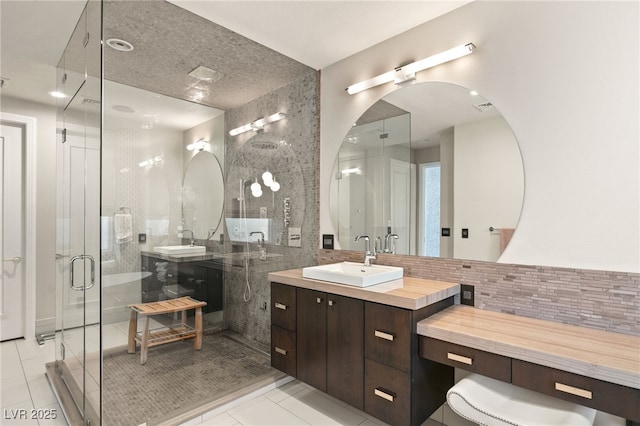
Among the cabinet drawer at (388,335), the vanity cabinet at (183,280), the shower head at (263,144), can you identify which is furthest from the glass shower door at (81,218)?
A: the cabinet drawer at (388,335)

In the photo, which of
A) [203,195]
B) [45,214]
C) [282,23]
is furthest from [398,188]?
[45,214]

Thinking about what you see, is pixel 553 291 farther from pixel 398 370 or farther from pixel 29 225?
pixel 29 225

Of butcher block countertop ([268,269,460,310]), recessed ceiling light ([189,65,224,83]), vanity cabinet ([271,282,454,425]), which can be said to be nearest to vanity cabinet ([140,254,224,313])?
vanity cabinet ([271,282,454,425])

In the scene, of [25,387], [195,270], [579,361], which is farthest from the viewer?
[195,270]

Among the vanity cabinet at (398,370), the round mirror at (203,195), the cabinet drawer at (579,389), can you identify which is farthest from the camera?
the round mirror at (203,195)

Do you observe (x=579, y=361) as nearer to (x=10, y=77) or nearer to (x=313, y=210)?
(x=313, y=210)

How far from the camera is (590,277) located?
1.58m

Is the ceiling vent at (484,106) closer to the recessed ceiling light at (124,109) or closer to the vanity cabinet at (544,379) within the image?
the vanity cabinet at (544,379)

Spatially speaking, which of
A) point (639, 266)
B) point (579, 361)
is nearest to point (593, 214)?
point (639, 266)

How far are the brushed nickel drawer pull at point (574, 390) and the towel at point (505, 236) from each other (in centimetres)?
76

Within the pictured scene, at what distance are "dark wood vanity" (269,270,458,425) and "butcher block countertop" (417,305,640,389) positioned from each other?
14 cm

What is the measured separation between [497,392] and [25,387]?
327cm

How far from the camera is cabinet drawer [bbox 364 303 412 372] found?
1668mm

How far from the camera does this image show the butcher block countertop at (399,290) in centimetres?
168
